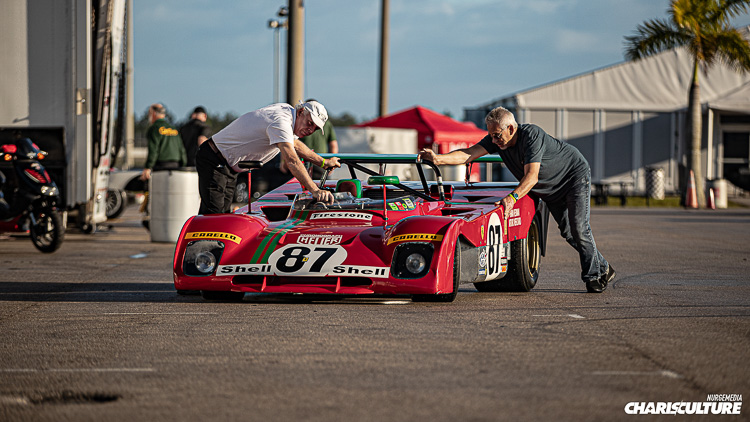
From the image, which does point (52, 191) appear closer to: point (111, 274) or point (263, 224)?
point (111, 274)

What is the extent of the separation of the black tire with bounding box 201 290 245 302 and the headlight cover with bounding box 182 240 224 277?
24 centimetres

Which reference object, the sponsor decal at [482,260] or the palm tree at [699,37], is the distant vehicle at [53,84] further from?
the palm tree at [699,37]

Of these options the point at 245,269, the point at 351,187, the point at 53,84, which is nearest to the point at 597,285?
the point at 351,187

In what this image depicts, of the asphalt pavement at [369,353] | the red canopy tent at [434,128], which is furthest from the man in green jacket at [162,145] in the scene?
the red canopy tent at [434,128]

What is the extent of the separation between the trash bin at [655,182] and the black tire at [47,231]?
22.7 metres

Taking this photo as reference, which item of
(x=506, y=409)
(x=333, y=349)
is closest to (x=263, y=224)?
(x=333, y=349)

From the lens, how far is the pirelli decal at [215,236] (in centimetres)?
758

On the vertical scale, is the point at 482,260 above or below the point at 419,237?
below

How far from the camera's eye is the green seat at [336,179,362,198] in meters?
8.52

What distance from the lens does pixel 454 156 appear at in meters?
8.73

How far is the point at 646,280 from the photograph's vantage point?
31.2ft

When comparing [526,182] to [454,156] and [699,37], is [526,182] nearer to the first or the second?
[454,156]

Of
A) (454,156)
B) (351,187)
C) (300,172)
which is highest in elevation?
(454,156)

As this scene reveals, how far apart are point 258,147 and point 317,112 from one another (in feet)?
2.01
